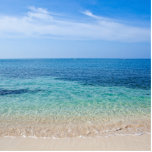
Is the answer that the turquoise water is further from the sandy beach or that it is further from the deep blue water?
the deep blue water

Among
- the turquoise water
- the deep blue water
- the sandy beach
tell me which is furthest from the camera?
the deep blue water

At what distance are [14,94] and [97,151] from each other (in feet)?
38.3

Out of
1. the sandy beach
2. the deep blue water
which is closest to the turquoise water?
the sandy beach

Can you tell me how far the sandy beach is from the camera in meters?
6.86

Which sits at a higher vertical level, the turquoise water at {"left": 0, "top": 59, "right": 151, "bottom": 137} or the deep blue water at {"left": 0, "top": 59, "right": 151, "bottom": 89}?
the deep blue water at {"left": 0, "top": 59, "right": 151, "bottom": 89}

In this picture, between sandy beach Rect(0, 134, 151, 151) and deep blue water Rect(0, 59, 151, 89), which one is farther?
deep blue water Rect(0, 59, 151, 89)

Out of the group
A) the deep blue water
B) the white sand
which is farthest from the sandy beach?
the deep blue water

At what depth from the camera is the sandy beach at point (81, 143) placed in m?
6.86

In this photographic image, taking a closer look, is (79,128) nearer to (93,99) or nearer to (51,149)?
(51,149)

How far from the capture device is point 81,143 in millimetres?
7305

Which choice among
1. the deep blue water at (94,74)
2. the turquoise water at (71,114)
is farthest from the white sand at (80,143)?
the deep blue water at (94,74)

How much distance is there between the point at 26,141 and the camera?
24.8ft

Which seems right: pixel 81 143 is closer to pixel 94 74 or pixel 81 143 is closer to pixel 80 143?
pixel 80 143

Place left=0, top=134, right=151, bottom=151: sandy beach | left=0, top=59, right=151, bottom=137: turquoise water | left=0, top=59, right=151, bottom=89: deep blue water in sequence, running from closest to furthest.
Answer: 1. left=0, top=134, right=151, bottom=151: sandy beach
2. left=0, top=59, right=151, bottom=137: turquoise water
3. left=0, top=59, right=151, bottom=89: deep blue water
